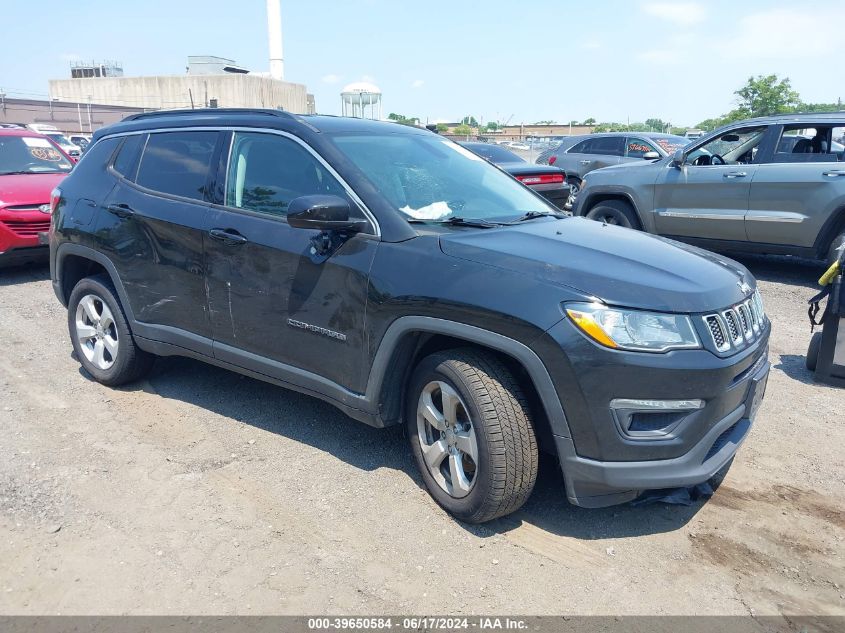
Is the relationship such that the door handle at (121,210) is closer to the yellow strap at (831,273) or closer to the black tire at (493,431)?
the black tire at (493,431)

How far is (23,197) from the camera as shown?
27.5ft

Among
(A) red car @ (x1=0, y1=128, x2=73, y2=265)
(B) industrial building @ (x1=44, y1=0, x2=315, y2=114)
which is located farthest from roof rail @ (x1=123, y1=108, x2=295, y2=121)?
(B) industrial building @ (x1=44, y1=0, x2=315, y2=114)

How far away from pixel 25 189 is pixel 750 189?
8.65m

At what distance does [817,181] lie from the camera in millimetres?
7637

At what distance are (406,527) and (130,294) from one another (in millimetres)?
2542

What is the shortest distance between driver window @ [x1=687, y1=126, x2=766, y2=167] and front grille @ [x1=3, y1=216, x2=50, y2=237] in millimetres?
7968

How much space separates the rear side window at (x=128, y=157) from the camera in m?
4.73

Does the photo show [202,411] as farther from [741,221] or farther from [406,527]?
[741,221]

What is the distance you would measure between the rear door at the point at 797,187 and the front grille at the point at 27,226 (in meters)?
8.33

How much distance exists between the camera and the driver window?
8.41 m

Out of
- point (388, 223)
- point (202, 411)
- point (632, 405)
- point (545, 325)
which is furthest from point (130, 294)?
point (632, 405)

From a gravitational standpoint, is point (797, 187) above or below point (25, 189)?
above

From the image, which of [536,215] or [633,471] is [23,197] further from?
[633,471]

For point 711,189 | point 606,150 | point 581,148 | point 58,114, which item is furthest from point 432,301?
point 58,114
